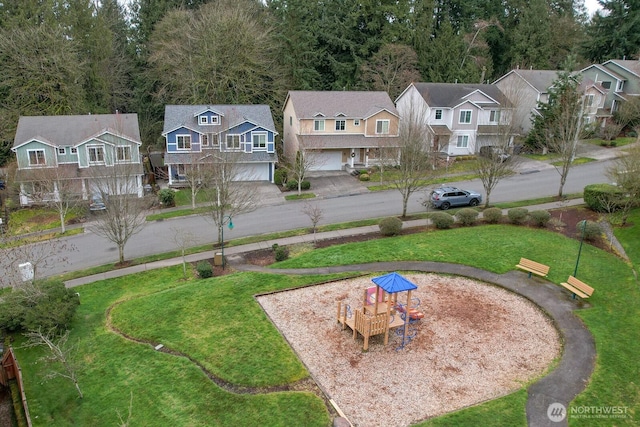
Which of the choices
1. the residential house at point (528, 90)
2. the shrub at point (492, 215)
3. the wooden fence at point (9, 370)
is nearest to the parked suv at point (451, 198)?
the shrub at point (492, 215)

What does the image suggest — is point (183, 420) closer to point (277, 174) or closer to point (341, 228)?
point (341, 228)

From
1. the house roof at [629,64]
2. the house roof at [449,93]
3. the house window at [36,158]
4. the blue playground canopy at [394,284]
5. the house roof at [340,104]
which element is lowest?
the blue playground canopy at [394,284]

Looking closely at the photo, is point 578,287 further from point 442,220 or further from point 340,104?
point 340,104

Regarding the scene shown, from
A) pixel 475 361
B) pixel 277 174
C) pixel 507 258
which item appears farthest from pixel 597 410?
pixel 277 174

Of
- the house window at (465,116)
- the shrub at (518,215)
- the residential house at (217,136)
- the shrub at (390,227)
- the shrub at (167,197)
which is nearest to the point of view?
the shrub at (390,227)

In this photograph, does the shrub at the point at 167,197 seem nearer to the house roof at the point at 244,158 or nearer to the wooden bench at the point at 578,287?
the house roof at the point at 244,158

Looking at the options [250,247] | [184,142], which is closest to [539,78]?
[184,142]
